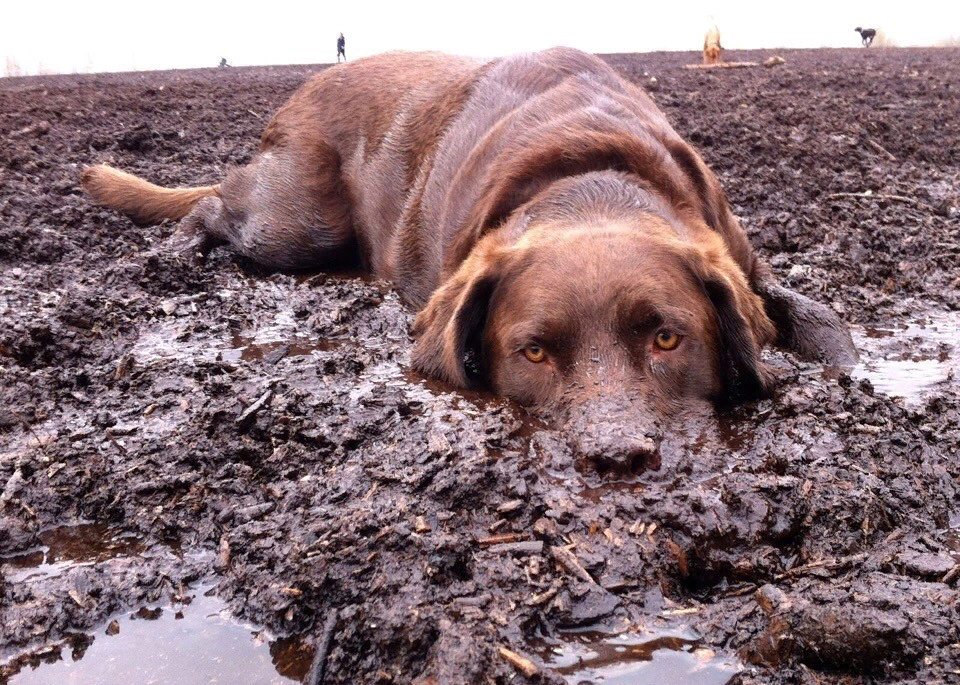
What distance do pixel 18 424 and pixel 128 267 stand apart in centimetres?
205

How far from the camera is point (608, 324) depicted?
127 inches

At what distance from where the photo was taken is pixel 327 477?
2.81 m

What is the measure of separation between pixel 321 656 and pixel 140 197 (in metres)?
5.32

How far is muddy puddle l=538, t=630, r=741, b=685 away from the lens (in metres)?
1.96

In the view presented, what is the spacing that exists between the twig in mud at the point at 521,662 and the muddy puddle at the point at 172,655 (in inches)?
17.8

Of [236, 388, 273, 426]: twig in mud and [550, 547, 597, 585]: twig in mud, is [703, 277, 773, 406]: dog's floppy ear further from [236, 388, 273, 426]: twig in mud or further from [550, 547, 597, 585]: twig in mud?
[236, 388, 273, 426]: twig in mud

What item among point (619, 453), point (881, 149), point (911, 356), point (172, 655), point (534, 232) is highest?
point (534, 232)

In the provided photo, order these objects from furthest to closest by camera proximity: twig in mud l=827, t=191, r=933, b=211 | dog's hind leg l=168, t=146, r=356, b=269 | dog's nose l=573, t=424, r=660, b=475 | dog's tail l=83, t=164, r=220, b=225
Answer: dog's tail l=83, t=164, r=220, b=225, twig in mud l=827, t=191, r=933, b=211, dog's hind leg l=168, t=146, r=356, b=269, dog's nose l=573, t=424, r=660, b=475

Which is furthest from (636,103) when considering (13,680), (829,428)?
(13,680)

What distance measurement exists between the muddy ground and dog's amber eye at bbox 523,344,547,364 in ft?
0.67

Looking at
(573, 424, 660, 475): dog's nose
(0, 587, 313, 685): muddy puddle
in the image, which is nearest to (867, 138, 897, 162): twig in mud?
(573, 424, 660, 475): dog's nose

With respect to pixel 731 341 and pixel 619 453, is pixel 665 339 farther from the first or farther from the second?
pixel 619 453

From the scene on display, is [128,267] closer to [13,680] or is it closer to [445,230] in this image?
[445,230]

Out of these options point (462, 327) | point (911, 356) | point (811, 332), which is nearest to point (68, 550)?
point (462, 327)
